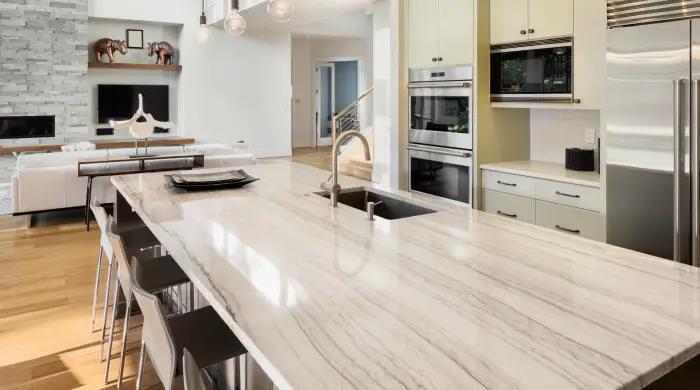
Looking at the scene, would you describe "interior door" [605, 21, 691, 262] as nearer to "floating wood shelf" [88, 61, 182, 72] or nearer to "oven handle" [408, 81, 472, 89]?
"oven handle" [408, 81, 472, 89]

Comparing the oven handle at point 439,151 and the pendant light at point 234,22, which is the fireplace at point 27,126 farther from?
the oven handle at point 439,151

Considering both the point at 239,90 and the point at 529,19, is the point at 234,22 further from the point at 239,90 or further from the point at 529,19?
the point at 239,90

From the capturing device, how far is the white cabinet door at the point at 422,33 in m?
4.47

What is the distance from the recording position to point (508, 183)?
394 centimetres

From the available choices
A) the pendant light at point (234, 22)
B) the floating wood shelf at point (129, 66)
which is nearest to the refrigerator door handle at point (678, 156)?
the pendant light at point (234, 22)

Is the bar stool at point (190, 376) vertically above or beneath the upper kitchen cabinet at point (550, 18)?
beneath

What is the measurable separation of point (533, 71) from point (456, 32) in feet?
2.52

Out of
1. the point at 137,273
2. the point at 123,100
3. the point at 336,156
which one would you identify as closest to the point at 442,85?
the point at 336,156

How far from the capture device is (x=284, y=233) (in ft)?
6.48

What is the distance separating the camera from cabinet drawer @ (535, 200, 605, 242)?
3291 millimetres

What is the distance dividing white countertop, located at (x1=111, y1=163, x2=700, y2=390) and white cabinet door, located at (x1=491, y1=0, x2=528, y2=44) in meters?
2.22

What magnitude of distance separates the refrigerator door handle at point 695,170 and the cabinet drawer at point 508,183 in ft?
3.60

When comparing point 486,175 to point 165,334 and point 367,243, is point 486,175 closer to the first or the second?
point 367,243

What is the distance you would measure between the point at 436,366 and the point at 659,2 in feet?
9.01
